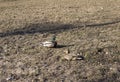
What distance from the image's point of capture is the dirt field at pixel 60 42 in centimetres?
481

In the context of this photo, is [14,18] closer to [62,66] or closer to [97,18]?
[97,18]

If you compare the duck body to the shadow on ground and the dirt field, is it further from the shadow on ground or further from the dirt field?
the shadow on ground

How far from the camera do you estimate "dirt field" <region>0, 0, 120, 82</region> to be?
4812mm

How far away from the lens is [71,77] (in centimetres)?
470

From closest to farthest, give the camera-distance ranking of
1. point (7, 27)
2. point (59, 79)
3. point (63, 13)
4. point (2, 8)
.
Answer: point (59, 79) → point (7, 27) → point (63, 13) → point (2, 8)

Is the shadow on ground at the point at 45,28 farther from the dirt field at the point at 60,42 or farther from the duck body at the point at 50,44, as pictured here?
the duck body at the point at 50,44

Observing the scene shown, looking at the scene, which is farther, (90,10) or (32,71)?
(90,10)

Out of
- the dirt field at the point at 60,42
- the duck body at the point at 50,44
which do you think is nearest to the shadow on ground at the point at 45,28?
the dirt field at the point at 60,42

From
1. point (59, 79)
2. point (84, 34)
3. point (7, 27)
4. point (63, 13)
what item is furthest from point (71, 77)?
point (63, 13)

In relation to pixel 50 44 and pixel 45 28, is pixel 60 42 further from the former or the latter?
pixel 45 28

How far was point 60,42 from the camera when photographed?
20.3 feet

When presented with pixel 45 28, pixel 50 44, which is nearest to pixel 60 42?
pixel 50 44

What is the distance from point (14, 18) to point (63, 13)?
1.34 metres

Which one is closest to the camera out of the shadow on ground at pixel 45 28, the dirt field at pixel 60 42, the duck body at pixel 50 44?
the dirt field at pixel 60 42
